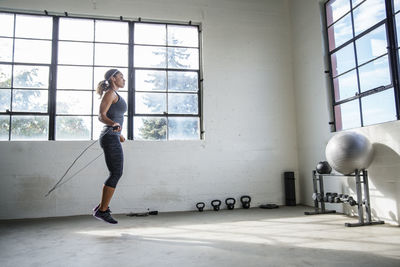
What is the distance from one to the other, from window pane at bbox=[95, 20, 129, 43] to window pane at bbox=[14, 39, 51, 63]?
80cm

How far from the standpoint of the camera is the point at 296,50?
17.2ft

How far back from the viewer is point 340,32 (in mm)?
4172

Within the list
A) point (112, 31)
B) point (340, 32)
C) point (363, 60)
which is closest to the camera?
point (363, 60)

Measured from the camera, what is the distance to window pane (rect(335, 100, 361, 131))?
12.5 ft

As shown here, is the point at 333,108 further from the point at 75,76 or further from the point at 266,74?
the point at 75,76

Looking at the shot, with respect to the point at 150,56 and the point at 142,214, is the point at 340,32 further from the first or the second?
the point at 142,214

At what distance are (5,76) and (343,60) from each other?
4938 millimetres

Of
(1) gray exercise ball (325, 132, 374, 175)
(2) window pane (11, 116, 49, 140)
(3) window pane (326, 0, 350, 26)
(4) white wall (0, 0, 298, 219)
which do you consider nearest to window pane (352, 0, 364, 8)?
(3) window pane (326, 0, 350, 26)

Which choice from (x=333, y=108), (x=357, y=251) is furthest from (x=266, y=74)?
(x=357, y=251)

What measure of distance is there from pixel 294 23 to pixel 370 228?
146 inches

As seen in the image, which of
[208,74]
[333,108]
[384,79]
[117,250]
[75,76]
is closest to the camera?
[117,250]

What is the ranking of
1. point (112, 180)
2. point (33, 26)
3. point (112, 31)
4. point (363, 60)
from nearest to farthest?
point (112, 180)
point (363, 60)
point (33, 26)
point (112, 31)

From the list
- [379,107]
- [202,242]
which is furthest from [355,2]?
[202,242]

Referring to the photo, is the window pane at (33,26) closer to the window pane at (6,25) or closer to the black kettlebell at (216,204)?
the window pane at (6,25)
